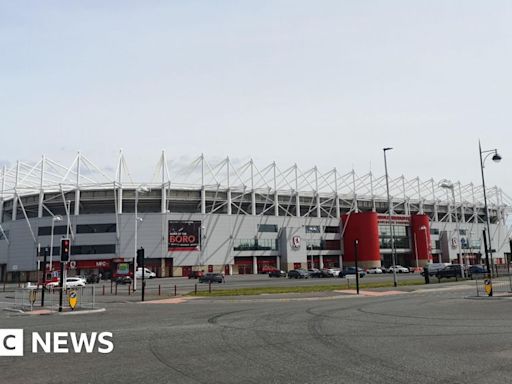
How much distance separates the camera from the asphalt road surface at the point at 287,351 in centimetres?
898

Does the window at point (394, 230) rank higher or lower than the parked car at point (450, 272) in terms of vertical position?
higher

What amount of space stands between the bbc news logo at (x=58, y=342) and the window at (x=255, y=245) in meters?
76.2

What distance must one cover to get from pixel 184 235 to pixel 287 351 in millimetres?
76640

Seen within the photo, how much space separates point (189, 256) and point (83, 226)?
2057 centimetres

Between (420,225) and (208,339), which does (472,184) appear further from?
(208,339)

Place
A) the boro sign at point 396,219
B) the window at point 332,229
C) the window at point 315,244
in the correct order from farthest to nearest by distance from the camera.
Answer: the window at point 332,229 < the boro sign at point 396,219 < the window at point 315,244

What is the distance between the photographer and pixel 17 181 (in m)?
88.8

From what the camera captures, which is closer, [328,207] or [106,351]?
[106,351]

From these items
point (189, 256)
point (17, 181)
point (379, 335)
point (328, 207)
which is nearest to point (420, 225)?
point (328, 207)

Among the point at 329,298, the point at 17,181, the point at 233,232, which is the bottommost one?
the point at 329,298

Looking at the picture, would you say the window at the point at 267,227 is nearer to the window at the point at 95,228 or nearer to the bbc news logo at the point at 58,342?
the window at the point at 95,228

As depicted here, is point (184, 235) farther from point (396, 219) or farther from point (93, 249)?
point (396, 219)

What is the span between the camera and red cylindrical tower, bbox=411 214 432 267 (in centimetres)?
10288

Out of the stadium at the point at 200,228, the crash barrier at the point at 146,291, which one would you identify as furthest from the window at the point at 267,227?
the crash barrier at the point at 146,291
